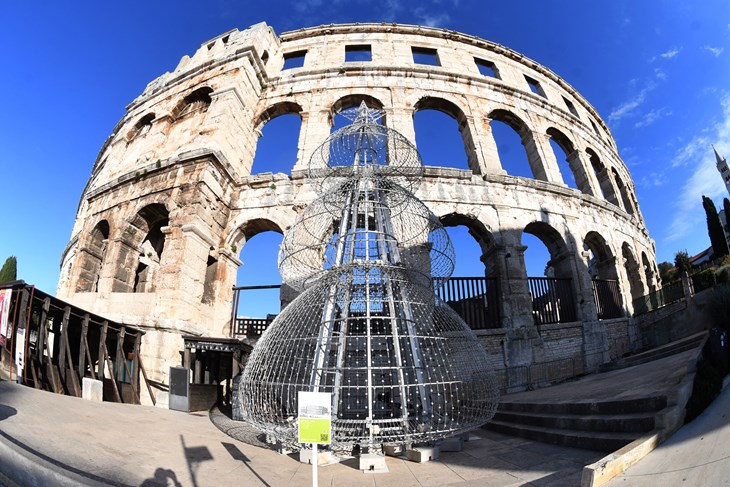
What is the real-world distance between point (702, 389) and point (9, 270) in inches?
1424

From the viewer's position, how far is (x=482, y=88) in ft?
46.9

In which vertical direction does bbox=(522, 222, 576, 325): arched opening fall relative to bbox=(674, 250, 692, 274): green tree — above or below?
below

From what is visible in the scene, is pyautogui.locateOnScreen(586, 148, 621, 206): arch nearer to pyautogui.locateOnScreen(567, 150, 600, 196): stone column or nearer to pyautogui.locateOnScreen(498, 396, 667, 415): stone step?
pyautogui.locateOnScreen(567, 150, 600, 196): stone column

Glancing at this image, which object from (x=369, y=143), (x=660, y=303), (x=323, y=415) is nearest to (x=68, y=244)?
(x=369, y=143)

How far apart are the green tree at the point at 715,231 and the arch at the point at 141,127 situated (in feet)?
150

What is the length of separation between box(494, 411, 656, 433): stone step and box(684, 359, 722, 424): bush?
1.26 feet

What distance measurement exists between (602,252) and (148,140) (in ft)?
60.7

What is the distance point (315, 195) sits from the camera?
423 inches

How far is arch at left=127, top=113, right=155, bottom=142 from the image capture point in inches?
574

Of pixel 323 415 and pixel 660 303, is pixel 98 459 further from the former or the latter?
pixel 660 303

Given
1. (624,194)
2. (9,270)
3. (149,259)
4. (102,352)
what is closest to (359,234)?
(102,352)

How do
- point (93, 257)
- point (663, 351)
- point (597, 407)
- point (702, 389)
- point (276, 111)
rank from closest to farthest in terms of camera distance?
point (702, 389), point (597, 407), point (663, 351), point (93, 257), point (276, 111)

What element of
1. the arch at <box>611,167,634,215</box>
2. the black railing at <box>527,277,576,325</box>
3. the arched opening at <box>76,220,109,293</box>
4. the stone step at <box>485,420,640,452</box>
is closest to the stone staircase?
the stone step at <box>485,420,640,452</box>

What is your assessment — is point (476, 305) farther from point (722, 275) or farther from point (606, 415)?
point (722, 275)
